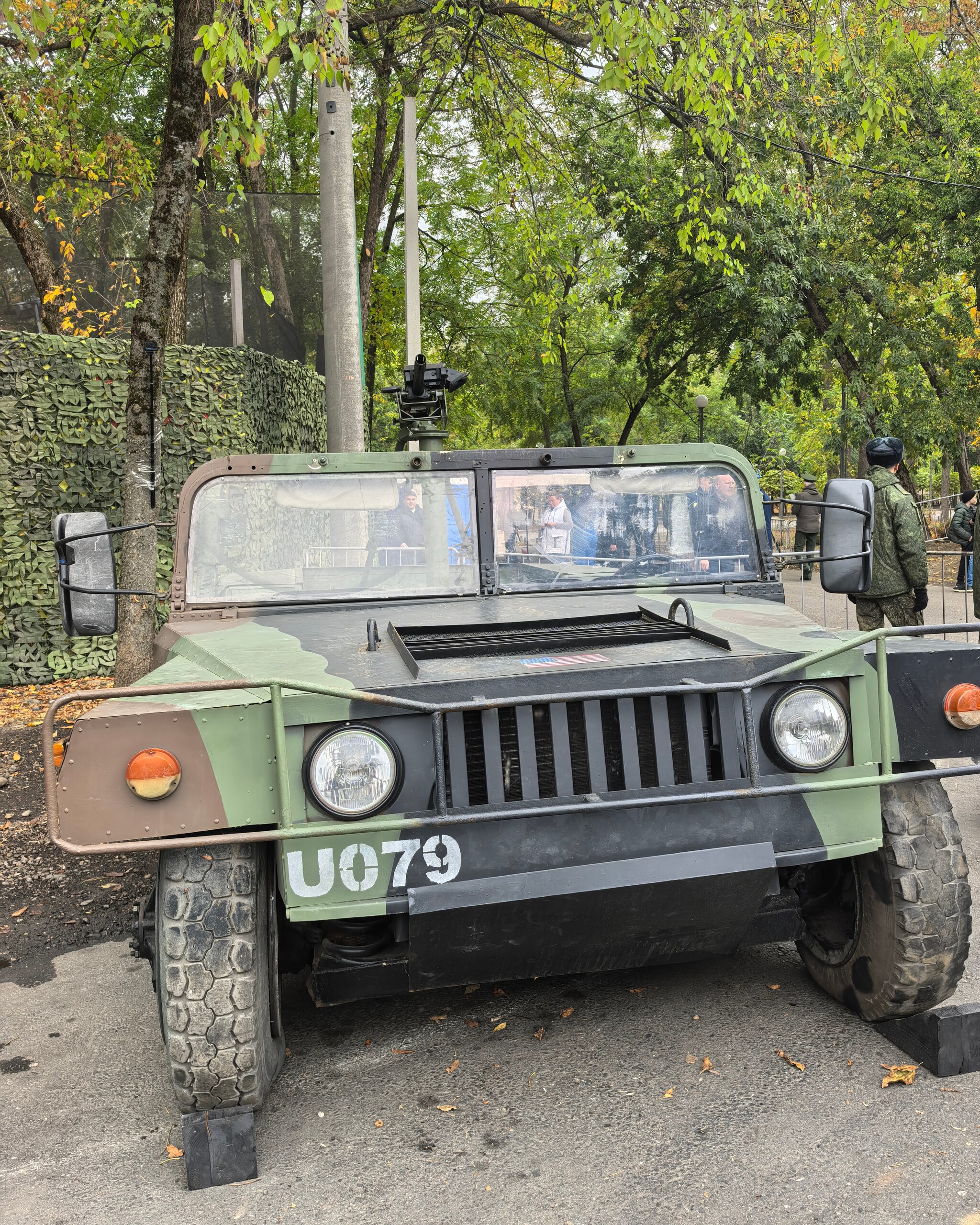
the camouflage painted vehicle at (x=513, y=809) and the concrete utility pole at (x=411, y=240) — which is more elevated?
the concrete utility pole at (x=411, y=240)

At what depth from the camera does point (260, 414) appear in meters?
11.0

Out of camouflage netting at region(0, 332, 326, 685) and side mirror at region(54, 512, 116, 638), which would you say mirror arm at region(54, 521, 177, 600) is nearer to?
side mirror at region(54, 512, 116, 638)

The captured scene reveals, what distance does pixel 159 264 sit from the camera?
7.19 meters

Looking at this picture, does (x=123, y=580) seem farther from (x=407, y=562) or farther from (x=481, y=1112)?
(x=481, y=1112)

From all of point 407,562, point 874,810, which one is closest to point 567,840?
point 874,810

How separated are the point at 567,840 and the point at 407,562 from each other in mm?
1679

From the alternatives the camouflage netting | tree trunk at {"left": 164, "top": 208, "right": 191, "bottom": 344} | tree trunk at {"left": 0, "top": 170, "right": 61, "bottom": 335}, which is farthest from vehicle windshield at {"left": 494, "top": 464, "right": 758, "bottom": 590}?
tree trunk at {"left": 0, "top": 170, "right": 61, "bottom": 335}

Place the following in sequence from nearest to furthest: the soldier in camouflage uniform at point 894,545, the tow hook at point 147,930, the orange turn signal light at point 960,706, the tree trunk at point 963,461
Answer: the orange turn signal light at point 960,706
the tow hook at point 147,930
the soldier in camouflage uniform at point 894,545
the tree trunk at point 963,461

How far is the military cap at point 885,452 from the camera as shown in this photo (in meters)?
6.65

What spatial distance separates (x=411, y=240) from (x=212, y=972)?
878 cm

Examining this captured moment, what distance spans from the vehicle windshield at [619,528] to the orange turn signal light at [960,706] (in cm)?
140

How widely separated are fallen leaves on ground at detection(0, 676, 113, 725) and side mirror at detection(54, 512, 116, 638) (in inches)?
157

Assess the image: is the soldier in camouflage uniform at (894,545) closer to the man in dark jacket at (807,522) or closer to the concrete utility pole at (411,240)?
the man in dark jacket at (807,522)

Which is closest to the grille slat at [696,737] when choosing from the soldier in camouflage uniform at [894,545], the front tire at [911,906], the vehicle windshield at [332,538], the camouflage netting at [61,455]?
the front tire at [911,906]
